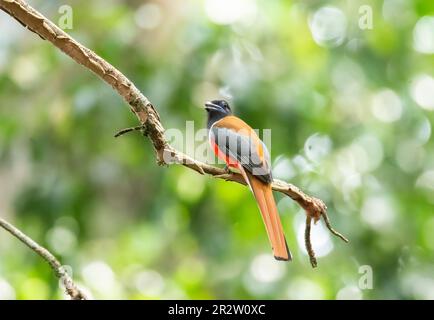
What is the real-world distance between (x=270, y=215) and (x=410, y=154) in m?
4.14

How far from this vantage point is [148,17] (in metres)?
5.74

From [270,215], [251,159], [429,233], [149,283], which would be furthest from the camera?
[429,233]

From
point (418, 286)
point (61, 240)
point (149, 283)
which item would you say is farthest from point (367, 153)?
point (61, 240)

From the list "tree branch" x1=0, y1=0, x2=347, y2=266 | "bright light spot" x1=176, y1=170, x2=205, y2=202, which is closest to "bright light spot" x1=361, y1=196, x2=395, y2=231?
"bright light spot" x1=176, y1=170, x2=205, y2=202

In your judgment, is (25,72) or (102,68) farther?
(25,72)

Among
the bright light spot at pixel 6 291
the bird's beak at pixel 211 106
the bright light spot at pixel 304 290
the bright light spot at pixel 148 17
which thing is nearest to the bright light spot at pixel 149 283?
the bright light spot at pixel 304 290

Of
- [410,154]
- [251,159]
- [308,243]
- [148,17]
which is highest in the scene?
[148,17]

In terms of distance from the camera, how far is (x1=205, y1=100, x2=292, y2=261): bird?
214 centimetres

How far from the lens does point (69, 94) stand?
5.04 metres

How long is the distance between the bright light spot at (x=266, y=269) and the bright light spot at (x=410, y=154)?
1405 mm

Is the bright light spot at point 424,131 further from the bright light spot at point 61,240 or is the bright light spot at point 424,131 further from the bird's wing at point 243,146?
the bird's wing at point 243,146

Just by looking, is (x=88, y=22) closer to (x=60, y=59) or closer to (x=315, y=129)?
(x=60, y=59)

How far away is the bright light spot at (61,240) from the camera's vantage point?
497cm

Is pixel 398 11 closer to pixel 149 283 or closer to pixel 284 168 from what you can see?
pixel 284 168
